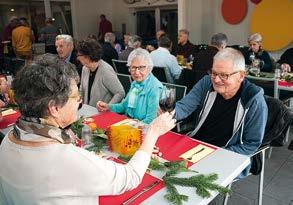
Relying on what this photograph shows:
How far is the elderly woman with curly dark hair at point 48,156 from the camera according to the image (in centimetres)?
94

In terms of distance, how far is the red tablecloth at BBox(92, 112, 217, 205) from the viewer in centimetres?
117

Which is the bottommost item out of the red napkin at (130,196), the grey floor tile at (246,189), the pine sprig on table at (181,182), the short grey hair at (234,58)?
the grey floor tile at (246,189)

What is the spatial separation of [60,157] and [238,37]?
6772 mm

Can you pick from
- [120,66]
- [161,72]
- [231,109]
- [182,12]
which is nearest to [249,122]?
[231,109]

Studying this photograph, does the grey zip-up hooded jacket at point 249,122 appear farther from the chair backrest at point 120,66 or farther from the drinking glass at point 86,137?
the chair backrest at point 120,66

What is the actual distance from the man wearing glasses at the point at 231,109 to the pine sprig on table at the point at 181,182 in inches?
22.9

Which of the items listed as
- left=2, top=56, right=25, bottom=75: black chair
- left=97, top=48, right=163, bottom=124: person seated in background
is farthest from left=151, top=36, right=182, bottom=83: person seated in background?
left=2, top=56, right=25, bottom=75: black chair

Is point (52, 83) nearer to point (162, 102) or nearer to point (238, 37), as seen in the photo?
point (162, 102)

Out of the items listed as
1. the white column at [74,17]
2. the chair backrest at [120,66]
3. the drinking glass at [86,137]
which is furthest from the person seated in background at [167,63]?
the white column at [74,17]

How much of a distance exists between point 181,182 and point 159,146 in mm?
428

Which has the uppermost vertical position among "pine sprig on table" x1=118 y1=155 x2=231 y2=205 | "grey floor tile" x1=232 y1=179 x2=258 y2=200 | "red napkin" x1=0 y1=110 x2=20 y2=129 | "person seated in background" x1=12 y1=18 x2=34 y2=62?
"person seated in background" x1=12 y1=18 x2=34 y2=62

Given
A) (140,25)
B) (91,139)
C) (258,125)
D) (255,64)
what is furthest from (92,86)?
(140,25)

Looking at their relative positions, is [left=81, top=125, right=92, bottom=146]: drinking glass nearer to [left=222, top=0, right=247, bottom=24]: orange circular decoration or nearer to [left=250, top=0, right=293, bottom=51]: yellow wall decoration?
[left=250, top=0, right=293, bottom=51]: yellow wall decoration

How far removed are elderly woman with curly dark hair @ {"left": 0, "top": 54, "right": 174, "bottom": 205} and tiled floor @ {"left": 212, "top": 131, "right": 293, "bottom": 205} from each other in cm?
165
